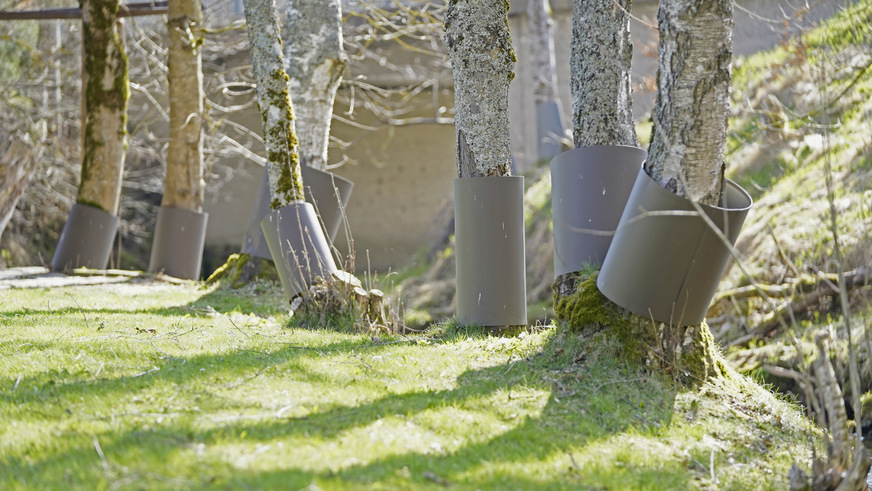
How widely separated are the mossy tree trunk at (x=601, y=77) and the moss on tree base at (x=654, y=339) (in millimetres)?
837

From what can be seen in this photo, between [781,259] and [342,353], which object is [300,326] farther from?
[781,259]

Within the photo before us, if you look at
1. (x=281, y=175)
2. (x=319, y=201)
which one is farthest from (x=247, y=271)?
(x=281, y=175)

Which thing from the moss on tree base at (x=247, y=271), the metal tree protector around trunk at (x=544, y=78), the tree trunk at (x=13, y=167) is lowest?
the moss on tree base at (x=247, y=271)

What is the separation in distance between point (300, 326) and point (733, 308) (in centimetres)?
540

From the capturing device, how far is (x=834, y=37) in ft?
40.3

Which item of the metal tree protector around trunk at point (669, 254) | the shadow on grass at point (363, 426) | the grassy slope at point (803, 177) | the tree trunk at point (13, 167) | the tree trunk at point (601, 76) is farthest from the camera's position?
the tree trunk at point (13, 167)

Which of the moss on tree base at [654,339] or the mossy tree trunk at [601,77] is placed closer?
the moss on tree base at [654,339]

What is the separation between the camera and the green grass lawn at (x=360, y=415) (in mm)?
3773

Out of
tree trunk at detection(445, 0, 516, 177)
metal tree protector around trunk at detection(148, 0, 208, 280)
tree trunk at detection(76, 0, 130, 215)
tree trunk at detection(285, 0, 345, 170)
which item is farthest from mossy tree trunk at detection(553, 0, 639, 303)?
tree trunk at detection(76, 0, 130, 215)

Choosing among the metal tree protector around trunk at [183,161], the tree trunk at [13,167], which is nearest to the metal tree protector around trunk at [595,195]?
the metal tree protector around trunk at [183,161]

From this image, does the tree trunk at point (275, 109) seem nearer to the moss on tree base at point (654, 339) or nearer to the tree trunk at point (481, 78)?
the tree trunk at point (481, 78)

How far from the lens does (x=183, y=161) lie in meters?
12.1

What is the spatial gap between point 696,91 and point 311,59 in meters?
5.74

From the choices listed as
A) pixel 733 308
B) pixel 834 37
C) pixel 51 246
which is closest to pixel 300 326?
pixel 733 308
